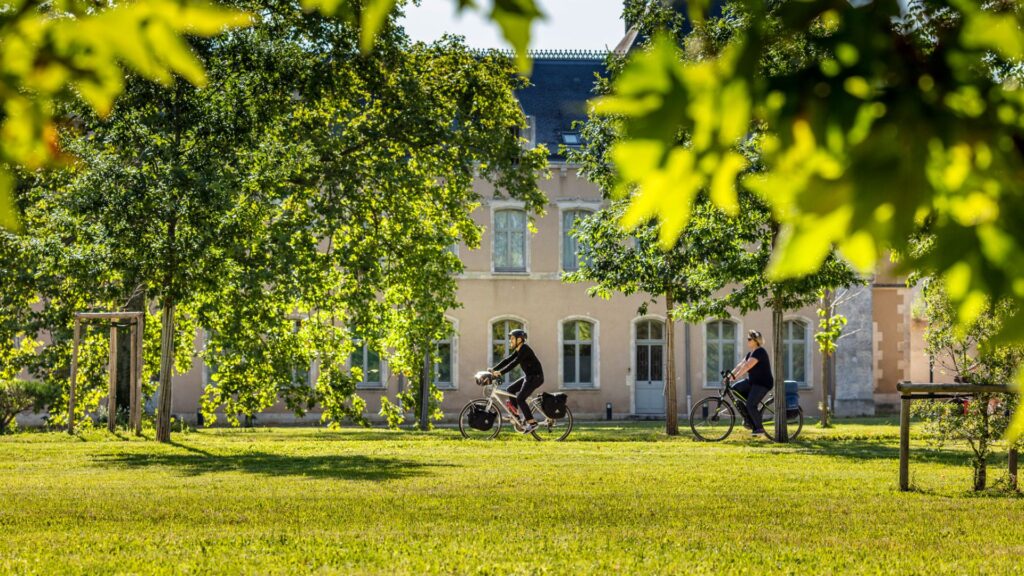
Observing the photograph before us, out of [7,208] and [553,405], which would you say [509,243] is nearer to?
[553,405]

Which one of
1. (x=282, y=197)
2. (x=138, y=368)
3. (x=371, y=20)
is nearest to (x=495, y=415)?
(x=282, y=197)

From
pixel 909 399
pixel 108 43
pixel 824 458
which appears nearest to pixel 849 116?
pixel 108 43

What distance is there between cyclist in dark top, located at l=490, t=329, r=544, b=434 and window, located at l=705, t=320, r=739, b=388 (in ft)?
54.6

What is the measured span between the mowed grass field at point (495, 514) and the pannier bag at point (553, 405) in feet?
12.8

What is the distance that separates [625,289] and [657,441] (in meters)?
3.34

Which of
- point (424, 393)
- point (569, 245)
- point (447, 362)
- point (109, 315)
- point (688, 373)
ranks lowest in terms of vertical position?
point (424, 393)

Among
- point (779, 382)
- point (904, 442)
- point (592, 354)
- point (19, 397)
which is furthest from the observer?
point (592, 354)

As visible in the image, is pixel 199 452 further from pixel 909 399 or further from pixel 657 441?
pixel 909 399

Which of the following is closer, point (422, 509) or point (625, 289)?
point (422, 509)

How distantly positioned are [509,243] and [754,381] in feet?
56.7

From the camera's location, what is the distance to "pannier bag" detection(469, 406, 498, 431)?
64.1 ft

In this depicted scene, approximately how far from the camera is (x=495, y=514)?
28.7 ft

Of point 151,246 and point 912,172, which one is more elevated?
point 151,246

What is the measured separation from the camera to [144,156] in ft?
54.2
